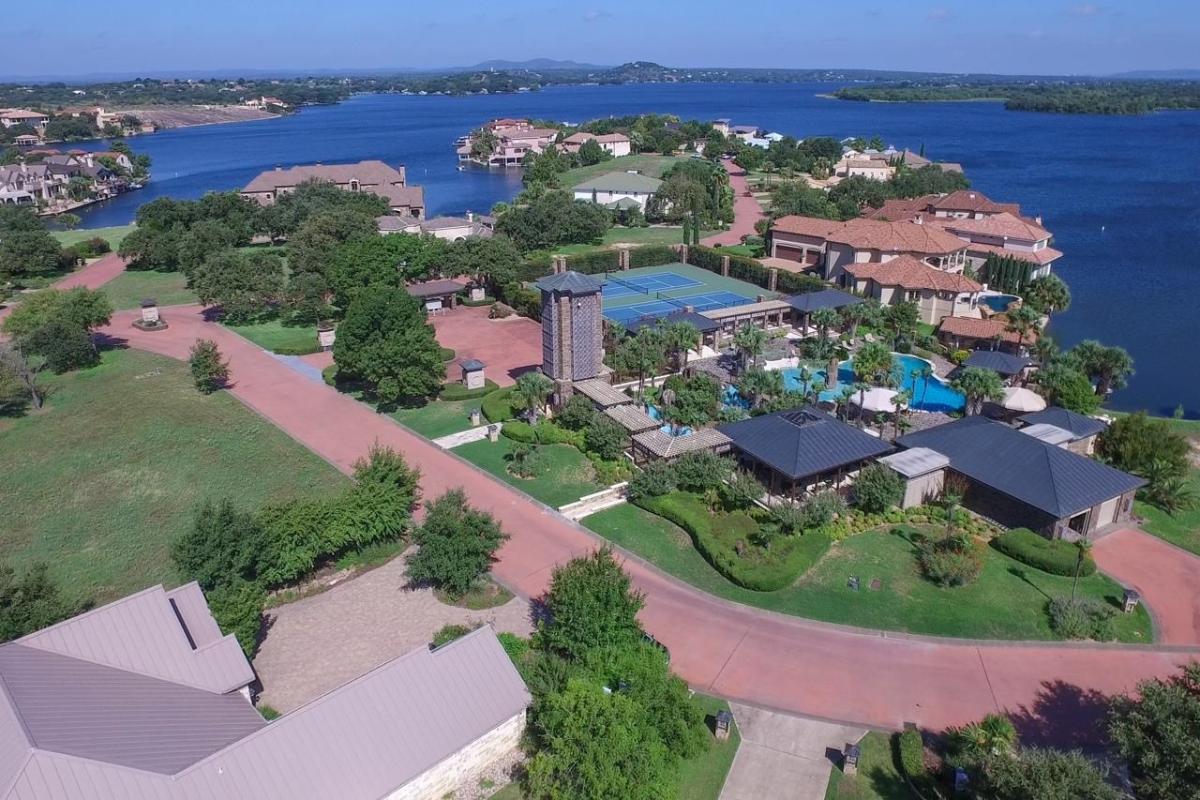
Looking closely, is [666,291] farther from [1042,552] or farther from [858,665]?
[858,665]

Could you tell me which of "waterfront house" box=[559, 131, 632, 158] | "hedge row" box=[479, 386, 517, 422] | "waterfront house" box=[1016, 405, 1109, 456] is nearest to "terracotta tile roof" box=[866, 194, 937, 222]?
"waterfront house" box=[1016, 405, 1109, 456]

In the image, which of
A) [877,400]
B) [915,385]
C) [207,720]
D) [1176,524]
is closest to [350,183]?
[915,385]

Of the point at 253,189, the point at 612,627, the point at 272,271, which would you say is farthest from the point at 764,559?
the point at 253,189

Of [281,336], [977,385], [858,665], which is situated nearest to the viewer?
[858,665]

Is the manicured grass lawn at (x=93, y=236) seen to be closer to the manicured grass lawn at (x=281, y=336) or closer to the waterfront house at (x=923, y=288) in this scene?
the manicured grass lawn at (x=281, y=336)

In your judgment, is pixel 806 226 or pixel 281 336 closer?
pixel 281 336

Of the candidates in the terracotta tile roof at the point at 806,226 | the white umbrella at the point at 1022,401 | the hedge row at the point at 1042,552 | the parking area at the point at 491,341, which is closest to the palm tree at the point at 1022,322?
the white umbrella at the point at 1022,401

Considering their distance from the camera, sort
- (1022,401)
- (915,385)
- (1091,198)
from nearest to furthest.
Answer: (1022,401) → (915,385) → (1091,198)

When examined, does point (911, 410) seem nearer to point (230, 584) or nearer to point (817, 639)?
point (817, 639)
